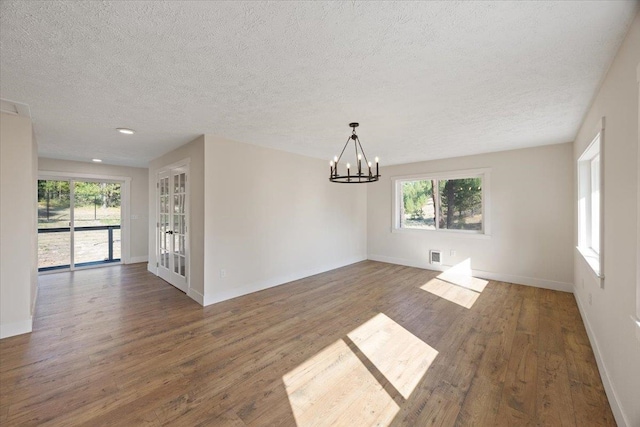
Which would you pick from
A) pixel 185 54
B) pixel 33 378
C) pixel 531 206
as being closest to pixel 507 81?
pixel 185 54

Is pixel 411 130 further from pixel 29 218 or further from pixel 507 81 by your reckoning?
pixel 29 218

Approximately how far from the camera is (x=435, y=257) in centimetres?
563

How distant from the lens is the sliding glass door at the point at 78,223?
5559mm

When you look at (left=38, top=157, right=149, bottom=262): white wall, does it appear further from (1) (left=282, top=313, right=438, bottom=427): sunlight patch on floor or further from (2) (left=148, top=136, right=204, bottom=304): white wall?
(1) (left=282, top=313, right=438, bottom=427): sunlight patch on floor

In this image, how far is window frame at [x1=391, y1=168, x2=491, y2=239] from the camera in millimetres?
4969

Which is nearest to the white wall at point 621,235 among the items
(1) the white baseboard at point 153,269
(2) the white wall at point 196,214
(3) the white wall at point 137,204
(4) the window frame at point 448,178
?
(4) the window frame at point 448,178

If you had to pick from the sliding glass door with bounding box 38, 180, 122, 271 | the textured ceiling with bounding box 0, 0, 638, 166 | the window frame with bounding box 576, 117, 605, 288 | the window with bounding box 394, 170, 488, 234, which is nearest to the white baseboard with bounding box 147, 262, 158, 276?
the sliding glass door with bounding box 38, 180, 122, 271

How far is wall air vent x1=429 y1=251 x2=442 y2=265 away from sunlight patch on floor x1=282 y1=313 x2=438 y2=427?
10.3ft

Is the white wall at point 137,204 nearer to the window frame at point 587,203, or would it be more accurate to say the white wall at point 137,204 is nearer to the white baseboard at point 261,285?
the white baseboard at point 261,285

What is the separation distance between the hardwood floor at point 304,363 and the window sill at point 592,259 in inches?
30.2

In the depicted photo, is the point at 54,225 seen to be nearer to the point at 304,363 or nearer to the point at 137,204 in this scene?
the point at 137,204

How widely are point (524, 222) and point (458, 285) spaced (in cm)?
162

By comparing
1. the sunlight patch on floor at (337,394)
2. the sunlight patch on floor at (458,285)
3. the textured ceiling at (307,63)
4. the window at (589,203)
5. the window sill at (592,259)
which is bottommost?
the sunlight patch on floor at (337,394)

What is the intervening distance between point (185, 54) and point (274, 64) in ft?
1.97
